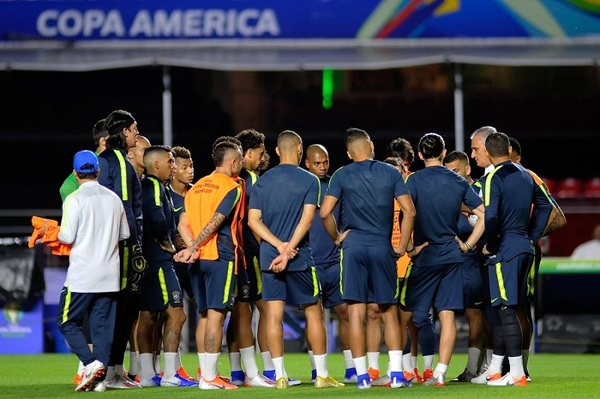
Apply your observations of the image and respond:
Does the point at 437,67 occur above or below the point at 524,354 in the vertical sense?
above

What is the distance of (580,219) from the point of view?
69.8ft

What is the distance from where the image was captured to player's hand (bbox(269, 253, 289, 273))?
10.9 meters

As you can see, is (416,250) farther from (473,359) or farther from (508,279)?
(473,359)

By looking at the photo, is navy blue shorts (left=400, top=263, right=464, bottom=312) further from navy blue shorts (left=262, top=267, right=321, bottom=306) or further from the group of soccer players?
navy blue shorts (left=262, top=267, right=321, bottom=306)

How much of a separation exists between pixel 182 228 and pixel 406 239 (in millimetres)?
1900

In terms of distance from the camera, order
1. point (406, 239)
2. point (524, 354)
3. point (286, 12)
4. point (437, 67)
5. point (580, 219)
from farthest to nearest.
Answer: point (437, 67) → point (580, 219) → point (286, 12) → point (524, 354) → point (406, 239)

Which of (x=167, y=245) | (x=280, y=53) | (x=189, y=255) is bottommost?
(x=189, y=255)

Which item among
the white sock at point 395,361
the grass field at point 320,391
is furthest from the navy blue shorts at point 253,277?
the white sock at point 395,361

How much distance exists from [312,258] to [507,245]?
156 cm

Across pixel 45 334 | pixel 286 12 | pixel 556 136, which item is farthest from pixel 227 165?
pixel 556 136

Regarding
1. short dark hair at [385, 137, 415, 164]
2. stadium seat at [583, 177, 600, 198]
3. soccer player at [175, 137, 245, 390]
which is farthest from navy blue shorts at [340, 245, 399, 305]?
stadium seat at [583, 177, 600, 198]

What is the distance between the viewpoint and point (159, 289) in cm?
1171

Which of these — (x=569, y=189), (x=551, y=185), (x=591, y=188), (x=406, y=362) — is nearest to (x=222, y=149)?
(x=406, y=362)

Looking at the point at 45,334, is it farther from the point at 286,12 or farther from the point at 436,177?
the point at 436,177
